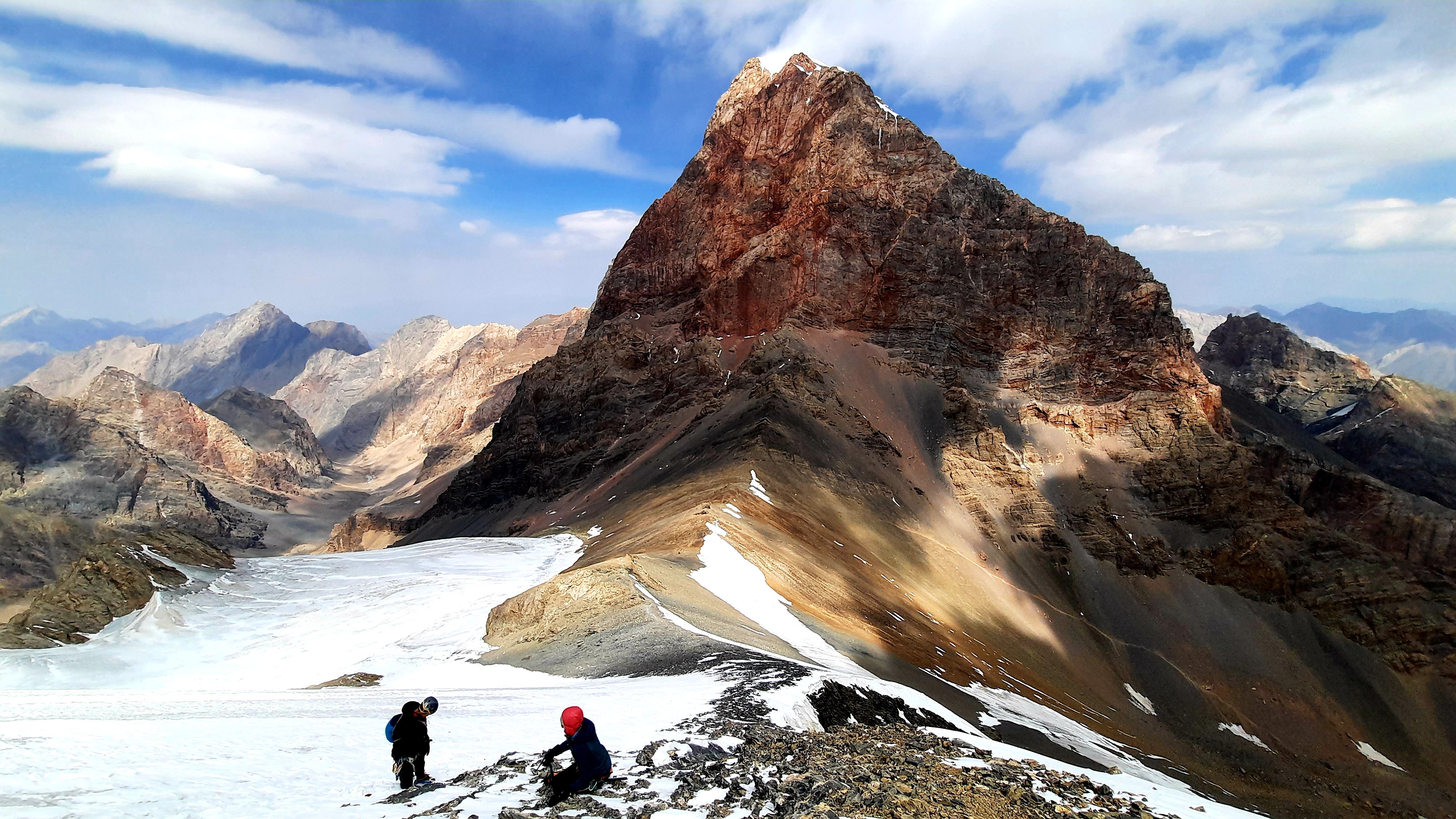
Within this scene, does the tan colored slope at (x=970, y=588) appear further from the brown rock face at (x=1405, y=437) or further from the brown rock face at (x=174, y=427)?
the brown rock face at (x=174, y=427)

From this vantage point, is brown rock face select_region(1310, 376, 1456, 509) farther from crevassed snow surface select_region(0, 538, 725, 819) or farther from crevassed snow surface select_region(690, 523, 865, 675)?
crevassed snow surface select_region(0, 538, 725, 819)

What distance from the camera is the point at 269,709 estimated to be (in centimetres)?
1548

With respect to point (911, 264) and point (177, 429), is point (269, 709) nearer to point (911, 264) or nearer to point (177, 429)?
point (911, 264)

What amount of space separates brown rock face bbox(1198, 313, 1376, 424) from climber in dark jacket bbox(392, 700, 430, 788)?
18233 cm

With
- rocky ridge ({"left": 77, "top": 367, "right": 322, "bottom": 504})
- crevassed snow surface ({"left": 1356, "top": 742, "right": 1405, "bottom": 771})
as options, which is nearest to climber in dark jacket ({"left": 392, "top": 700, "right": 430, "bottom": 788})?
crevassed snow surface ({"left": 1356, "top": 742, "right": 1405, "bottom": 771})

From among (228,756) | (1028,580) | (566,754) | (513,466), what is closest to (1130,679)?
(1028,580)

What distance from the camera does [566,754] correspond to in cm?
1242

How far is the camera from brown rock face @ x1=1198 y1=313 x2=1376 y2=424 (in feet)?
542

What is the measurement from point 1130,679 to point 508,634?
163 ft

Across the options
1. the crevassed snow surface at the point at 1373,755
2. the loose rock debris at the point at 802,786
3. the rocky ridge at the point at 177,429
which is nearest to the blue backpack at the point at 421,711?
the loose rock debris at the point at 802,786

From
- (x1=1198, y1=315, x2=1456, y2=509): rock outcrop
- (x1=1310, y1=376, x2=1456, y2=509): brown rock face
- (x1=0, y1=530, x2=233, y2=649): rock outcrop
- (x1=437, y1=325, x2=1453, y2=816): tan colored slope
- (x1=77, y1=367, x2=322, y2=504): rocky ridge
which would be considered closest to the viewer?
(x1=437, y1=325, x2=1453, y2=816): tan colored slope

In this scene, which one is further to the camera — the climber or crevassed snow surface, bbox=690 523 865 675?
crevassed snow surface, bbox=690 523 865 675

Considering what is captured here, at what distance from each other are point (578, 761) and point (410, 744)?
250 cm

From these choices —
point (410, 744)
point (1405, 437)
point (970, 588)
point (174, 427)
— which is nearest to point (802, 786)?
point (410, 744)
